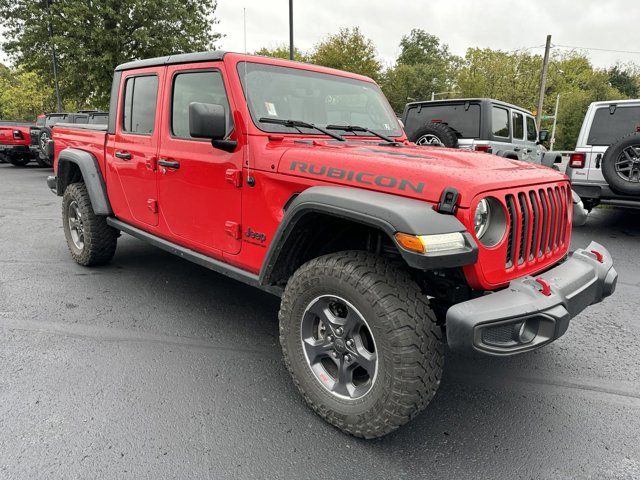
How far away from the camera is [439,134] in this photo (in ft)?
25.8

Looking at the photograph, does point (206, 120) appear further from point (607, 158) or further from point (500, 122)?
point (500, 122)

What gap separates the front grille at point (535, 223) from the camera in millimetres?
2188

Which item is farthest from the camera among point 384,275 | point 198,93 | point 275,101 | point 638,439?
point 198,93

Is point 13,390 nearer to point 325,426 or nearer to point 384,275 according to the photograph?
point 325,426

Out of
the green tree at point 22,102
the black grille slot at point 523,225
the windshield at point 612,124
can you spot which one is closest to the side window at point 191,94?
the black grille slot at point 523,225

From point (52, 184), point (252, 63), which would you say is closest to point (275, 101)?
point (252, 63)

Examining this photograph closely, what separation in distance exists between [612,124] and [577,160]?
0.74 m

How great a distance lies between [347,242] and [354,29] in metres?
44.4

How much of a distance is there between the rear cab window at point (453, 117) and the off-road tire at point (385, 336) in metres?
6.61

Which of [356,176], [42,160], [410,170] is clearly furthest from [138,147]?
[42,160]

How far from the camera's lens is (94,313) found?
12.2ft

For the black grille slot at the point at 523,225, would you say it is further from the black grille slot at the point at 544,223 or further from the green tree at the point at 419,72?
the green tree at the point at 419,72

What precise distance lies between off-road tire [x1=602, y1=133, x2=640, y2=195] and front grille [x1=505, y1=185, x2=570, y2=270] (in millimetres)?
4072

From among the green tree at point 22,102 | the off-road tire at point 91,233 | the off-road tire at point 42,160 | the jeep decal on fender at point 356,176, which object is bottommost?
the off-road tire at point 91,233
